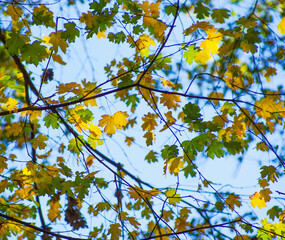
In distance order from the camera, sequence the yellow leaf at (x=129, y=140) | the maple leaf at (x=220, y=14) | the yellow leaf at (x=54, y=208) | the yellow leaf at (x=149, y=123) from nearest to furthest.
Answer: the yellow leaf at (x=149, y=123)
the maple leaf at (x=220, y=14)
the yellow leaf at (x=54, y=208)
the yellow leaf at (x=129, y=140)

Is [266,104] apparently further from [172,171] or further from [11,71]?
[11,71]

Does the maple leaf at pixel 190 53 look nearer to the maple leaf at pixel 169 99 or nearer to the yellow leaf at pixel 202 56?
the yellow leaf at pixel 202 56

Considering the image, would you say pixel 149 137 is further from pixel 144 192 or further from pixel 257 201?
pixel 257 201

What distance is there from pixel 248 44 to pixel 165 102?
1.18 metres

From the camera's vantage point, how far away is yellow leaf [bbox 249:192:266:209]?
3.04 m

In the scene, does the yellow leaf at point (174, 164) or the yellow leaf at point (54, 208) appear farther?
the yellow leaf at point (54, 208)

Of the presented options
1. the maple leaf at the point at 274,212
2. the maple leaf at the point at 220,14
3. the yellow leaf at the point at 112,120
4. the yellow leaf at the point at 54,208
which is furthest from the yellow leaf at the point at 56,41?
the maple leaf at the point at 274,212

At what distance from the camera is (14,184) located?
2.92 metres

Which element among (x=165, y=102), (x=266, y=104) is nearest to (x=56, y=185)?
(x=165, y=102)

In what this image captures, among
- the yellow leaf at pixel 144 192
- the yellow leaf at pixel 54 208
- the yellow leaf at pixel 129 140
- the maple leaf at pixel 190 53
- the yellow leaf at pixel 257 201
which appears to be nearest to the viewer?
the yellow leaf at pixel 144 192

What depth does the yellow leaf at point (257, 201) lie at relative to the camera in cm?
304

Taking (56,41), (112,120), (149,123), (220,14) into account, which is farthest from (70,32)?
(220,14)

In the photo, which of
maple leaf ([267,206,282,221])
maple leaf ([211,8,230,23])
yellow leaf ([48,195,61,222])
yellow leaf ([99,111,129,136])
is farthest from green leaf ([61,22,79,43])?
maple leaf ([267,206,282,221])

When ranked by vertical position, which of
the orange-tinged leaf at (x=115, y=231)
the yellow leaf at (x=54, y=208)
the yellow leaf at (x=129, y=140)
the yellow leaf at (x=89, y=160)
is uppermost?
the yellow leaf at (x=129, y=140)
